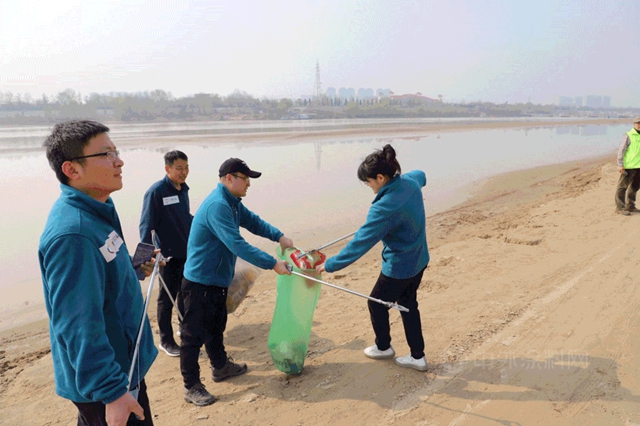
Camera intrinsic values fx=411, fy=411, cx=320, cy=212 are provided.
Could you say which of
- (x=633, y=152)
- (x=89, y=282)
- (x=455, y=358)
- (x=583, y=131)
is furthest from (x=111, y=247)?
(x=583, y=131)

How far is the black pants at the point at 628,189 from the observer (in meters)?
7.49

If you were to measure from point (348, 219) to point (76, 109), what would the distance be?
79.6m

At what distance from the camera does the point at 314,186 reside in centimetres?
1200

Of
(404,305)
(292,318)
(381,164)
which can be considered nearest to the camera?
(381,164)

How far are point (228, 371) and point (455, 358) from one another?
6.21 feet

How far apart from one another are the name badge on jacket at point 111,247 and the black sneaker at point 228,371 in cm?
203

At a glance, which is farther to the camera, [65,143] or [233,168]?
[233,168]

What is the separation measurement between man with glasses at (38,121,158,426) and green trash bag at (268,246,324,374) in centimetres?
141

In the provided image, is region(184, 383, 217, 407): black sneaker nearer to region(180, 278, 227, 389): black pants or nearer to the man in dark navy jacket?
region(180, 278, 227, 389): black pants

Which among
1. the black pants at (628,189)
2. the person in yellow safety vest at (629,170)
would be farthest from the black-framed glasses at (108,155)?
the black pants at (628,189)

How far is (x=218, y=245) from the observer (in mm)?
3023

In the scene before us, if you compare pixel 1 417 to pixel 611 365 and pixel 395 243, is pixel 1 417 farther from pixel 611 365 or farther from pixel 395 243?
pixel 611 365

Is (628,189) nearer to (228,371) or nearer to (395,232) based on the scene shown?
(395,232)

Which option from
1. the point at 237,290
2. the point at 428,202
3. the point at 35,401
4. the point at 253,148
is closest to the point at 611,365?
the point at 237,290
